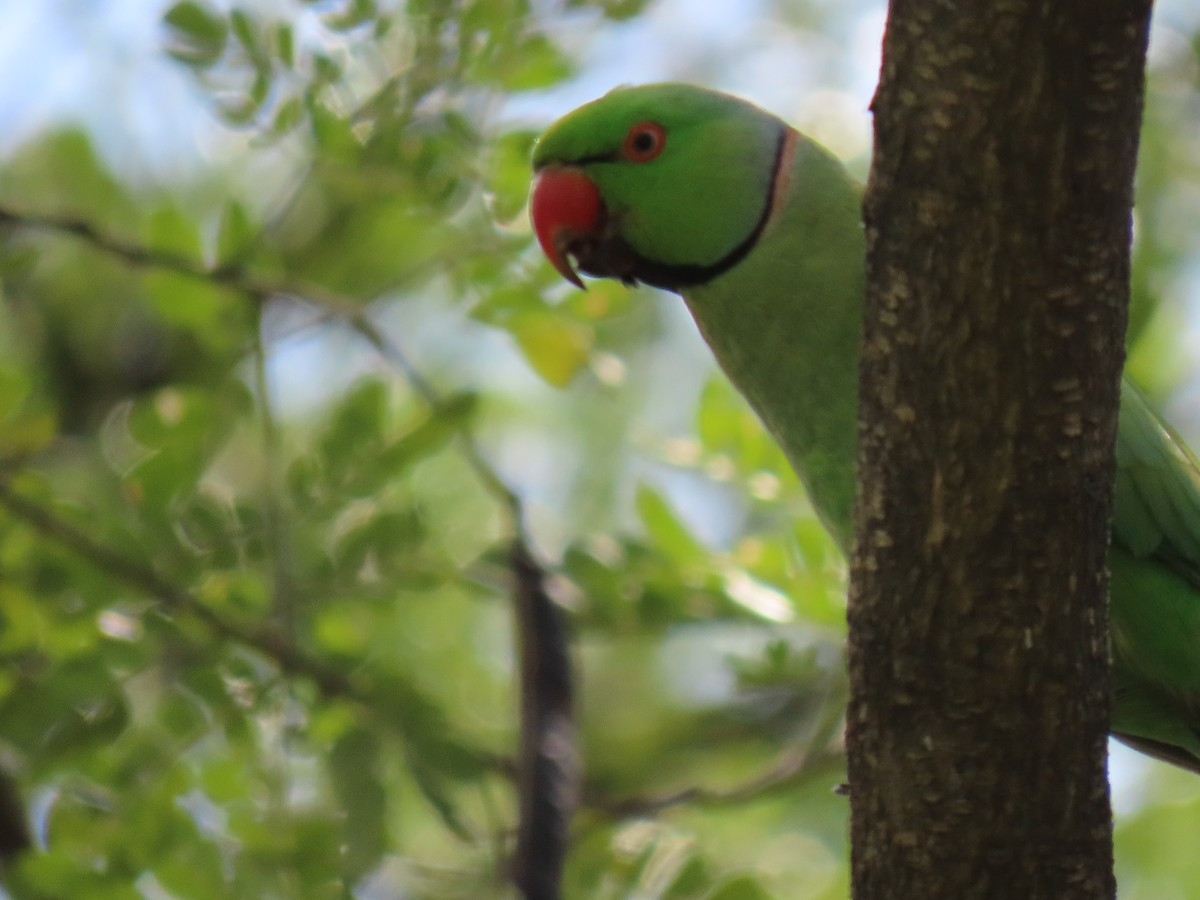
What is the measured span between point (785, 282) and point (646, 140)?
381 millimetres

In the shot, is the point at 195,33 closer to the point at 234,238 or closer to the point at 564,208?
the point at 234,238

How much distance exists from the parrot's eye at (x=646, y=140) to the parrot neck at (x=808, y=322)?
0.22m

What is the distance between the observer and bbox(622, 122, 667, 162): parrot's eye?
8.28 feet

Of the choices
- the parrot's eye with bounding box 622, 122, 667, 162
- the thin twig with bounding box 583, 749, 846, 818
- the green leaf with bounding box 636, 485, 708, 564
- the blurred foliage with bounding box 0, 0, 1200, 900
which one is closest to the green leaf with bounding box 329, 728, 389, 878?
the blurred foliage with bounding box 0, 0, 1200, 900

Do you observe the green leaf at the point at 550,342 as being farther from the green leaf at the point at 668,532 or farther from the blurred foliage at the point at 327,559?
the green leaf at the point at 668,532

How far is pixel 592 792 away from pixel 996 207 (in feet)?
6.98

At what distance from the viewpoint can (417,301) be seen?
5289 millimetres

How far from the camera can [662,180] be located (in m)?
2.52

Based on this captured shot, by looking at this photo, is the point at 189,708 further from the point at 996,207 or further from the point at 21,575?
the point at 996,207

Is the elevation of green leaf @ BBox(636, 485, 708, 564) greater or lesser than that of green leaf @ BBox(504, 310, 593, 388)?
lesser

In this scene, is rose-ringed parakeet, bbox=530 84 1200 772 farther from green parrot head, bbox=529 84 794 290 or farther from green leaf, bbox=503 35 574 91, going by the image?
green leaf, bbox=503 35 574 91

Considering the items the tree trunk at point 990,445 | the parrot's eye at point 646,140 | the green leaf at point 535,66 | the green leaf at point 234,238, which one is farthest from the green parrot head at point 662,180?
the tree trunk at point 990,445

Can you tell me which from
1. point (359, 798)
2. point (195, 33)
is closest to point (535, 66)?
point (195, 33)

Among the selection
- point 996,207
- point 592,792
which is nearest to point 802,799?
point 592,792
